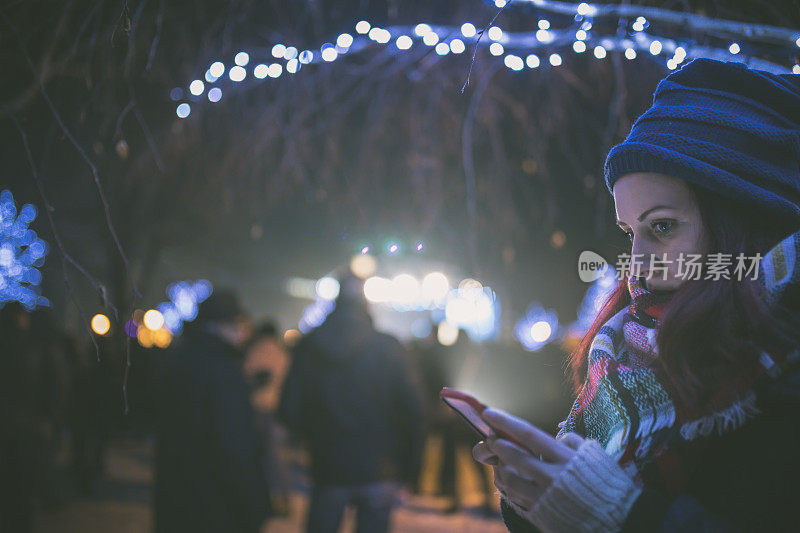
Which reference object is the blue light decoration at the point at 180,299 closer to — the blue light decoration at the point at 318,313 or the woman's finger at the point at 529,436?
the blue light decoration at the point at 318,313

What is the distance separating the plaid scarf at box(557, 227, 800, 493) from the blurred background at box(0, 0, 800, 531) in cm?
38

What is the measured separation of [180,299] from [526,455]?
3592cm

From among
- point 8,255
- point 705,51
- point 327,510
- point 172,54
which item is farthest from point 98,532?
point 8,255

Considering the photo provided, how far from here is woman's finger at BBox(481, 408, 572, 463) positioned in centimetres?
100

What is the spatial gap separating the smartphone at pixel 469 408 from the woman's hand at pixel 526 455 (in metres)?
0.03

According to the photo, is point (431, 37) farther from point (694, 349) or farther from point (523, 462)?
point (523, 462)

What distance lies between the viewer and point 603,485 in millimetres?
962

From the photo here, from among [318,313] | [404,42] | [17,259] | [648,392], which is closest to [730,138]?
[648,392]

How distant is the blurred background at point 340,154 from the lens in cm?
201

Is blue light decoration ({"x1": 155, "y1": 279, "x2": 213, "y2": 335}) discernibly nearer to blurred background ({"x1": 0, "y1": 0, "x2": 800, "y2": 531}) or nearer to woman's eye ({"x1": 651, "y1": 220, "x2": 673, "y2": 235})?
blurred background ({"x1": 0, "y1": 0, "x2": 800, "y2": 531})

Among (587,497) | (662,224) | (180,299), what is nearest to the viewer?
(587,497)

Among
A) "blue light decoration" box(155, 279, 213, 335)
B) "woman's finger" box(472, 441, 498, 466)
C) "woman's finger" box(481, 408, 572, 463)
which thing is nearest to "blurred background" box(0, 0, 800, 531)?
"woman's finger" box(472, 441, 498, 466)

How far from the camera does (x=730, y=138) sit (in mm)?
1151

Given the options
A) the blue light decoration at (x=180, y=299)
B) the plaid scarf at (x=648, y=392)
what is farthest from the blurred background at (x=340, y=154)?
the blue light decoration at (x=180, y=299)
